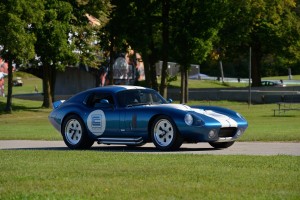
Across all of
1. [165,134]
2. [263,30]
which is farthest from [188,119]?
[263,30]

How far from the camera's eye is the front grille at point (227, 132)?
17.6 m

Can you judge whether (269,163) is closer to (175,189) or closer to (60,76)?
(175,189)

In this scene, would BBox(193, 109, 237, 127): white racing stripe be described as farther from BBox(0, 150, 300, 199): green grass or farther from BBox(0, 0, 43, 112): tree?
BBox(0, 0, 43, 112): tree

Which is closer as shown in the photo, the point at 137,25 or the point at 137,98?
the point at 137,98

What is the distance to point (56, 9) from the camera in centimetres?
5556

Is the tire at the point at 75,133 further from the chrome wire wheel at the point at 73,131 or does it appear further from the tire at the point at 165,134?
the tire at the point at 165,134

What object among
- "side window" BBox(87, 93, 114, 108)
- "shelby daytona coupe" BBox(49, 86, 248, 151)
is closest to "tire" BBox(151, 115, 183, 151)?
"shelby daytona coupe" BBox(49, 86, 248, 151)

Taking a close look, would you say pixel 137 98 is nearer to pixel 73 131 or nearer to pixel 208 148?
pixel 73 131

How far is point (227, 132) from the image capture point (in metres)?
17.8

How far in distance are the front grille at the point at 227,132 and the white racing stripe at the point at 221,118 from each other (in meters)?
0.10

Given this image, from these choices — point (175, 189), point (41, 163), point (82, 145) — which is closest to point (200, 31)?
point (82, 145)

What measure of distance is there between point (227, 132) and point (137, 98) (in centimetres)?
236

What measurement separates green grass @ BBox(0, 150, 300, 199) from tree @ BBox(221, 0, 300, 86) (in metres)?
51.6

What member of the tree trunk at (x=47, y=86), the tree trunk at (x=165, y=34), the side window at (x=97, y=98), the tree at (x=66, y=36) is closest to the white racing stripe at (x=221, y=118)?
the side window at (x=97, y=98)
